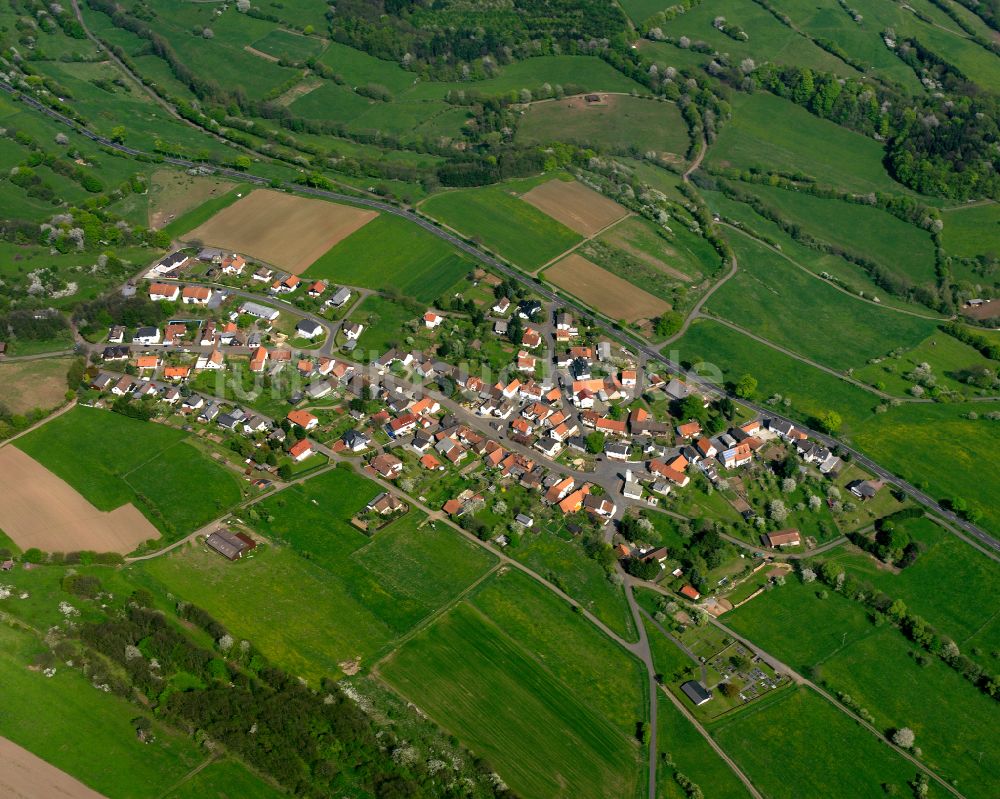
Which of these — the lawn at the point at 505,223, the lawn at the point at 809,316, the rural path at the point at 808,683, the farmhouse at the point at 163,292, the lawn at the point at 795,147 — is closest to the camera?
the rural path at the point at 808,683

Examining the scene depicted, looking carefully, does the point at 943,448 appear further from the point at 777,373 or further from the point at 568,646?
the point at 568,646

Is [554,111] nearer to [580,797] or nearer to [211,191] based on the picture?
[211,191]

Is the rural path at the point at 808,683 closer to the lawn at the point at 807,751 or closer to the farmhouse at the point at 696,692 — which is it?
the lawn at the point at 807,751

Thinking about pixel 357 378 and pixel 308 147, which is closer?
pixel 357 378

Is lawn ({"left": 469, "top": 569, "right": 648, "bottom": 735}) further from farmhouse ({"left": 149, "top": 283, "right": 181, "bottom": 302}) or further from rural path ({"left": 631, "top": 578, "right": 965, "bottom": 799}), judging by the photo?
farmhouse ({"left": 149, "top": 283, "right": 181, "bottom": 302})

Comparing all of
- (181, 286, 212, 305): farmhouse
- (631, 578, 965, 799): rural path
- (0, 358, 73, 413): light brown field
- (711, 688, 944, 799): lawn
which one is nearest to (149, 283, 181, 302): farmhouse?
(181, 286, 212, 305): farmhouse

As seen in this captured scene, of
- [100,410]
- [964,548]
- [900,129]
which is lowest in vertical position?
[100,410]

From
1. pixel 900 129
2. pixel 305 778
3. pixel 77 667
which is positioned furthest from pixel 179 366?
pixel 900 129

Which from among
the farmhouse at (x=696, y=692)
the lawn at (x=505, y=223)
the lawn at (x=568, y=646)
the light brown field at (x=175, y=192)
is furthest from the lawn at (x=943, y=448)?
the light brown field at (x=175, y=192)
